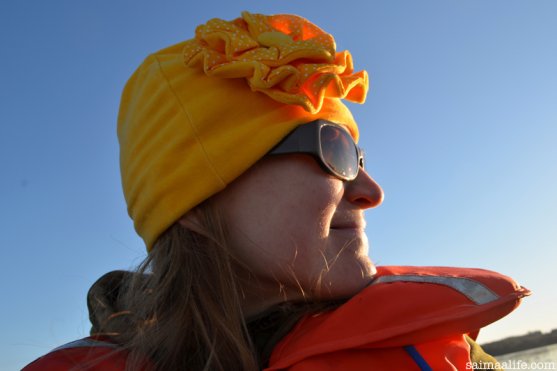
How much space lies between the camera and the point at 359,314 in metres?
1.43

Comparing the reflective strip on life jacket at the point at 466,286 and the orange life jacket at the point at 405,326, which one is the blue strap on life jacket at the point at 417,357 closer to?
the orange life jacket at the point at 405,326

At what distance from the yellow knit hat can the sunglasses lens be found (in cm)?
8

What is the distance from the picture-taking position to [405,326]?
4.43 feet

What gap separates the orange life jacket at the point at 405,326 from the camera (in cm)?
133

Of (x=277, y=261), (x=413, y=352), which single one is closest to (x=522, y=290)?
(x=413, y=352)

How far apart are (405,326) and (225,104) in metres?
0.98

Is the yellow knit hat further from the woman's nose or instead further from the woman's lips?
the woman's lips

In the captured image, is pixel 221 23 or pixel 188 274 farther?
pixel 221 23

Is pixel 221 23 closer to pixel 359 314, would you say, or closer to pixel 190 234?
pixel 190 234

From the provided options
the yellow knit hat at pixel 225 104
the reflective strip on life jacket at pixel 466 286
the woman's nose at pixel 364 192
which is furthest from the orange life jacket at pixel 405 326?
the yellow knit hat at pixel 225 104

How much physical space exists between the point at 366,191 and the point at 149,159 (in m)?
0.84

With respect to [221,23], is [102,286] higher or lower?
lower

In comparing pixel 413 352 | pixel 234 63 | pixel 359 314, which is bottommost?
pixel 413 352

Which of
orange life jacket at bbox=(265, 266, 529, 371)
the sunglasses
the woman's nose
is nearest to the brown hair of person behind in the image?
orange life jacket at bbox=(265, 266, 529, 371)
